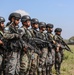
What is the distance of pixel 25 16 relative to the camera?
324 inches

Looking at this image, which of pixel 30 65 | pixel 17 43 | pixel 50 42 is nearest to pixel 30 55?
pixel 30 65

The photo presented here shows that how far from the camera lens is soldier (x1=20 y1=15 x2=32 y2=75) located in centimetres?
786

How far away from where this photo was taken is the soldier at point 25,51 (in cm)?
786

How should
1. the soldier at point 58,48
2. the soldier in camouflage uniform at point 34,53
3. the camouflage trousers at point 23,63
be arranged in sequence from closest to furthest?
the camouflage trousers at point 23,63 → the soldier in camouflage uniform at point 34,53 → the soldier at point 58,48

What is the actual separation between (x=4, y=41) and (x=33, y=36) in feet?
4.35

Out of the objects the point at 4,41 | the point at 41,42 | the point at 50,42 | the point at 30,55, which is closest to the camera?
the point at 4,41

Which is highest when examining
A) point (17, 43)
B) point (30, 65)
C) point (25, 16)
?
point (25, 16)

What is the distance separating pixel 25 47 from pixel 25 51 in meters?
0.19

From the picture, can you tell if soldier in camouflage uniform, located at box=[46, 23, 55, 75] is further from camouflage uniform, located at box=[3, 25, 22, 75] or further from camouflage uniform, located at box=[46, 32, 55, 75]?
camouflage uniform, located at box=[3, 25, 22, 75]

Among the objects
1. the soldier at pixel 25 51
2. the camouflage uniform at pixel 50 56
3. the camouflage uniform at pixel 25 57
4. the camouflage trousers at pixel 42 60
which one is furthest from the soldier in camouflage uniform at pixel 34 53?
the camouflage uniform at pixel 50 56

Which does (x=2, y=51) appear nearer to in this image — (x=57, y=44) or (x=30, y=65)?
(x=30, y=65)

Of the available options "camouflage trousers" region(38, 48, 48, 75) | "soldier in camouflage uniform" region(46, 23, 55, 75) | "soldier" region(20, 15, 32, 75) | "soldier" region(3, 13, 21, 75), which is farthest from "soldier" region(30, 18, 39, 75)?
"soldier in camouflage uniform" region(46, 23, 55, 75)

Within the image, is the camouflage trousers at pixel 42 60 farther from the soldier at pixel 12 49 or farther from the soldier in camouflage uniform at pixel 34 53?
the soldier at pixel 12 49

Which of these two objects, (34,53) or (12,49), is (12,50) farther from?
(34,53)
